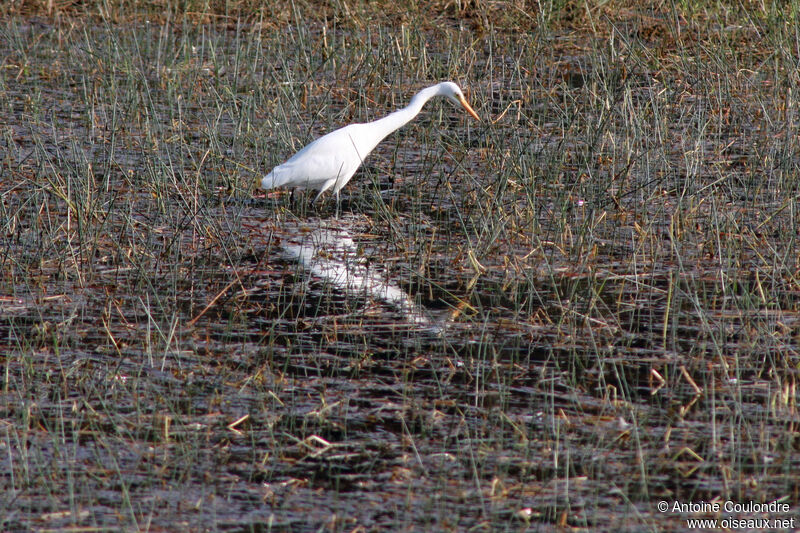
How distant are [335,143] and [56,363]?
2959 mm

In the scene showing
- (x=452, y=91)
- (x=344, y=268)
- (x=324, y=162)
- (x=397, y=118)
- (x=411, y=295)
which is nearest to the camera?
(x=411, y=295)

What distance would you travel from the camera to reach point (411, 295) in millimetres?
5660

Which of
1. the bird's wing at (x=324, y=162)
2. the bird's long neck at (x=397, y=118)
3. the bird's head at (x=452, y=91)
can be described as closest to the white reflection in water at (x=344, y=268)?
the bird's wing at (x=324, y=162)

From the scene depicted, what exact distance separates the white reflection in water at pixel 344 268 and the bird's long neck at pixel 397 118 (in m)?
0.88

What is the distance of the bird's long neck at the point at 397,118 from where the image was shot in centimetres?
737

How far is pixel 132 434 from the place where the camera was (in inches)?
156

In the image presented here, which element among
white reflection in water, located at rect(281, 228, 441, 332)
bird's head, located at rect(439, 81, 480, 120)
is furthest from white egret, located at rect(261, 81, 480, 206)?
white reflection in water, located at rect(281, 228, 441, 332)

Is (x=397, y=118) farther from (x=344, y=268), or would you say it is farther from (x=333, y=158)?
(x=344, y=268)

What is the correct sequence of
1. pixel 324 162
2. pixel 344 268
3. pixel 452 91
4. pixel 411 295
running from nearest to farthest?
pixel 411 295, pixel 344 268, pixel 324 162, pixel 452 91

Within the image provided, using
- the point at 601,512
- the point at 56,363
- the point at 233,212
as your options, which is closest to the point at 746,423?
the point at 601,512

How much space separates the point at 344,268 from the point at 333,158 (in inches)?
45.3

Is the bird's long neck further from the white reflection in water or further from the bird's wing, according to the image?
the white reflection in water

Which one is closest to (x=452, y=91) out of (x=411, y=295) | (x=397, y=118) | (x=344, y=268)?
(x=397, y=118)

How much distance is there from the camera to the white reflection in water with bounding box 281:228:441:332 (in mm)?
5527
